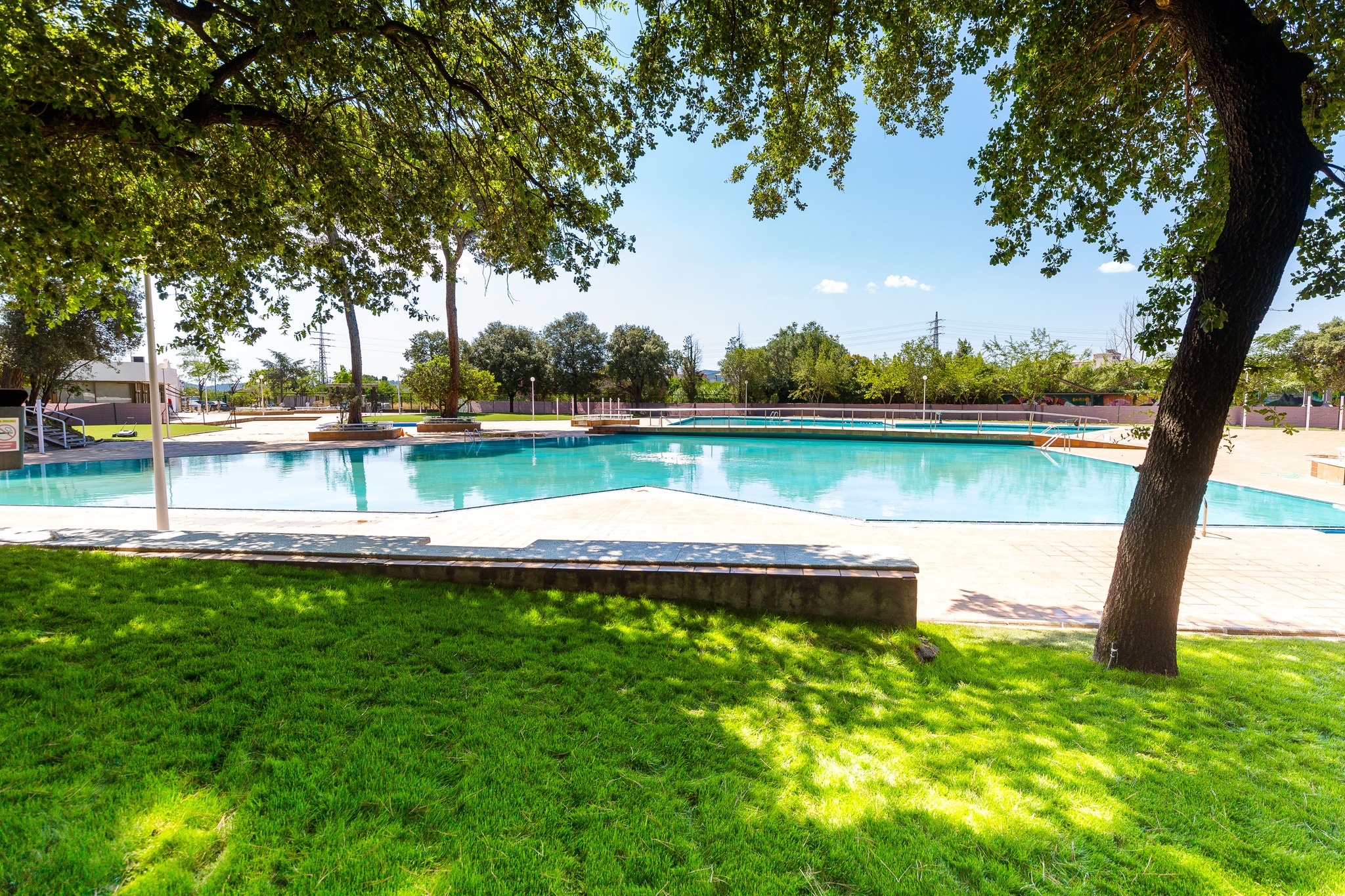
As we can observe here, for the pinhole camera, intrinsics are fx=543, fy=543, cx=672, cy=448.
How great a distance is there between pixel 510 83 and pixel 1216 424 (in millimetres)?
6849

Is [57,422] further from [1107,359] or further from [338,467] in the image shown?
[1107,359]

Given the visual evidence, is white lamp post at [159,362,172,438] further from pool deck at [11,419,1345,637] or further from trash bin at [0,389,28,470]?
pool deck at [11,419,1345,637]

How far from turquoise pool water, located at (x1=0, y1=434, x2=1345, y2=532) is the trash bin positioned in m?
3.48

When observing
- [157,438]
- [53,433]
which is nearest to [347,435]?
[53,433]

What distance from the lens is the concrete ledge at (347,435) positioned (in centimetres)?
2172

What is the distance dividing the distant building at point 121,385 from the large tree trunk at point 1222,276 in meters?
48.7

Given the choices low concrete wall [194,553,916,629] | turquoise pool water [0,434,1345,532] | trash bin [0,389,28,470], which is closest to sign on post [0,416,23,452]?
trash bin [0,389,28,470]

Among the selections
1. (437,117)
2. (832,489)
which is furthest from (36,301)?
(832,489)

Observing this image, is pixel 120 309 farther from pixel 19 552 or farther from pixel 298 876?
pixel 298 876

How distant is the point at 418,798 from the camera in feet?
6.59

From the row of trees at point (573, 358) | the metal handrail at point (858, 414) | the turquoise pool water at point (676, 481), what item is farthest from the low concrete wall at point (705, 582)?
the row of trees at point (573, 358)

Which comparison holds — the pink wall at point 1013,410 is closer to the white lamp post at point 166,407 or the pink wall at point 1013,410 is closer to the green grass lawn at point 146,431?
the green grass lawn at point 146,431

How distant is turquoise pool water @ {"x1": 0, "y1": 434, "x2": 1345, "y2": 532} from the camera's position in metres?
10.3

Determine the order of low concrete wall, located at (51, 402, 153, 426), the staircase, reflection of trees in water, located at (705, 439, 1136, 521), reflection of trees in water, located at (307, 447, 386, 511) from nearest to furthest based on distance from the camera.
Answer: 1. reflection of trees in water, located at (705, 439, 1136, 521)
2. reflection of trees in water, located at (307, 447, 386, 511)
3. the staircase
4. low concrete wall, located at (51, 402, 153, 426)
